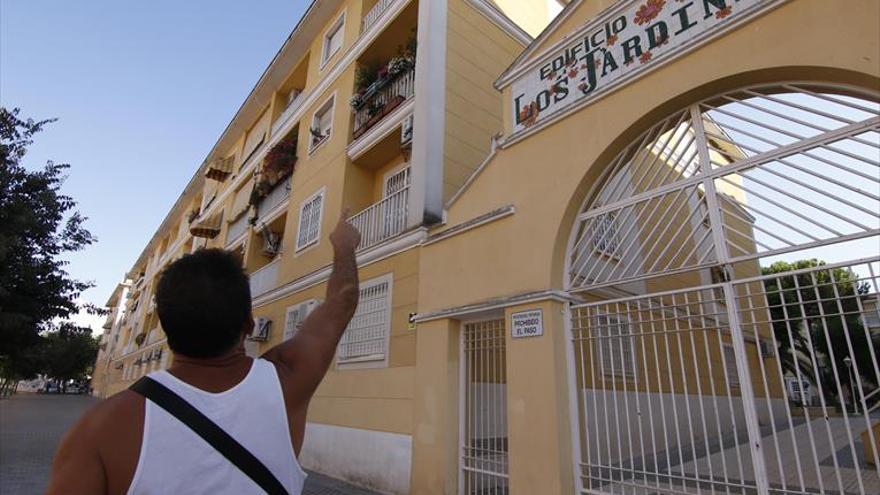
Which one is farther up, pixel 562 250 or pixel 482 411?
pixel 562 250

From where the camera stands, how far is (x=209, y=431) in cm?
113

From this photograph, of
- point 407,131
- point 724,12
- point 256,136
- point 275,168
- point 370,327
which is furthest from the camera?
point 256,136

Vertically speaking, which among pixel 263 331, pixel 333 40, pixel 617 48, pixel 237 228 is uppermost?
pixel 333 40

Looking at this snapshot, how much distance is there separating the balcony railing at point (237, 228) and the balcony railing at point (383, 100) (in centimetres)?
715

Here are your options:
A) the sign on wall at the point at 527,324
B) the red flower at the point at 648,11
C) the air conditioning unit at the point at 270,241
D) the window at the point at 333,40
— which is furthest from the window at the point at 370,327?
the window at the point at 333,40

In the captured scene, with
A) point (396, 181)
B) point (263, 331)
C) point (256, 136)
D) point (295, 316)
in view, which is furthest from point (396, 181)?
point (256, 136)

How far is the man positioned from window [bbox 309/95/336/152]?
11.1 metres

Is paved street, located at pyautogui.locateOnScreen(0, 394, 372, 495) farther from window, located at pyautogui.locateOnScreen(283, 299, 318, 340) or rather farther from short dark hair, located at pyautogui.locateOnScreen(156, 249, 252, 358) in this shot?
short dark hair, located at pyautogui.locateOnScreen(156, 249, 252, 358)

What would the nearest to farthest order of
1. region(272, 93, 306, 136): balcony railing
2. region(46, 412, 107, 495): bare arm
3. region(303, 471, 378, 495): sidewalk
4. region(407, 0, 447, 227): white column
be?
1. region(46, 412, 107, 495): bare arm
2. region(303, 471, 378, 495): sidewalk
3. region(407, 0, 447, 227): white column
4. region(272, 93, 306, 136): balcony railing

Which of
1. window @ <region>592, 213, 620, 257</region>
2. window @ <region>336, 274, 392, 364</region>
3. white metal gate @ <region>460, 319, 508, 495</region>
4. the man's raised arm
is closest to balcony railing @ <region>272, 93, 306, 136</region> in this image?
window @ <region>336, 274, 392, 364</region>

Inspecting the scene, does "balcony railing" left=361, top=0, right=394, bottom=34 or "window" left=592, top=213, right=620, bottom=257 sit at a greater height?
"balcony railing" left=361, top=0, right=394, bottom=34

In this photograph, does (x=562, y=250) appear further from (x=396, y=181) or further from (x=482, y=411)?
(x=396, y=181)

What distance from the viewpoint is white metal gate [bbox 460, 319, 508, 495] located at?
5.89 metres

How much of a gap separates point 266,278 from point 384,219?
18.3 feet
